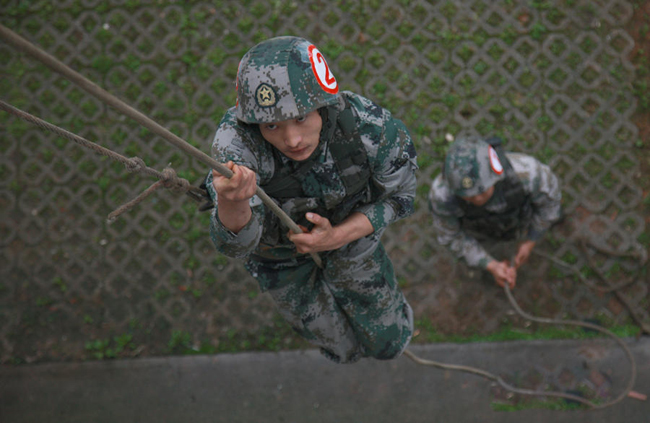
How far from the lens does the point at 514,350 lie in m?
4.62

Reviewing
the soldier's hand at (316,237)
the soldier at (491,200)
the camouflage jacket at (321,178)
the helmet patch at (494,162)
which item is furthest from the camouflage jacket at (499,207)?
the soldier's hand at (316,237)

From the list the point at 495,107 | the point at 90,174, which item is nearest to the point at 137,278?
the point at 90,174

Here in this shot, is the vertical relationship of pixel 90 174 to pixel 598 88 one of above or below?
below

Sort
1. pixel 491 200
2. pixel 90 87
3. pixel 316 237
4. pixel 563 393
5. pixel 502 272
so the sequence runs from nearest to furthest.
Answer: pixel 90 87 → pixel 316 237 → pixel 491 200 → pixel 502 272 → pixel 563 393

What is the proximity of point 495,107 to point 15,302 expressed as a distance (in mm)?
5038

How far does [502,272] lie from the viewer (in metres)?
4.29

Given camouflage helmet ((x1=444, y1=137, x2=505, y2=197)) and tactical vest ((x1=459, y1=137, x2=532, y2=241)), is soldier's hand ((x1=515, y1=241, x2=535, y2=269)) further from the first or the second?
camouflage helmet ((x1=444, y1=137, x2=505, y2=197))

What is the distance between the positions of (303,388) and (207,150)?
2447 mm

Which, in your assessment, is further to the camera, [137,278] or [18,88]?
[18,88]

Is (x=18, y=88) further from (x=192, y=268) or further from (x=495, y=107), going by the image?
(x=495, y=107)

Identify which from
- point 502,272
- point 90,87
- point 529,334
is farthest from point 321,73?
point 529,334

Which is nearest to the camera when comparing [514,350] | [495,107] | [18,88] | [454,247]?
[454,247]

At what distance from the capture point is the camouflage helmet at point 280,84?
1981mm

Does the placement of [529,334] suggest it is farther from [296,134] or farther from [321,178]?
[296,134]
